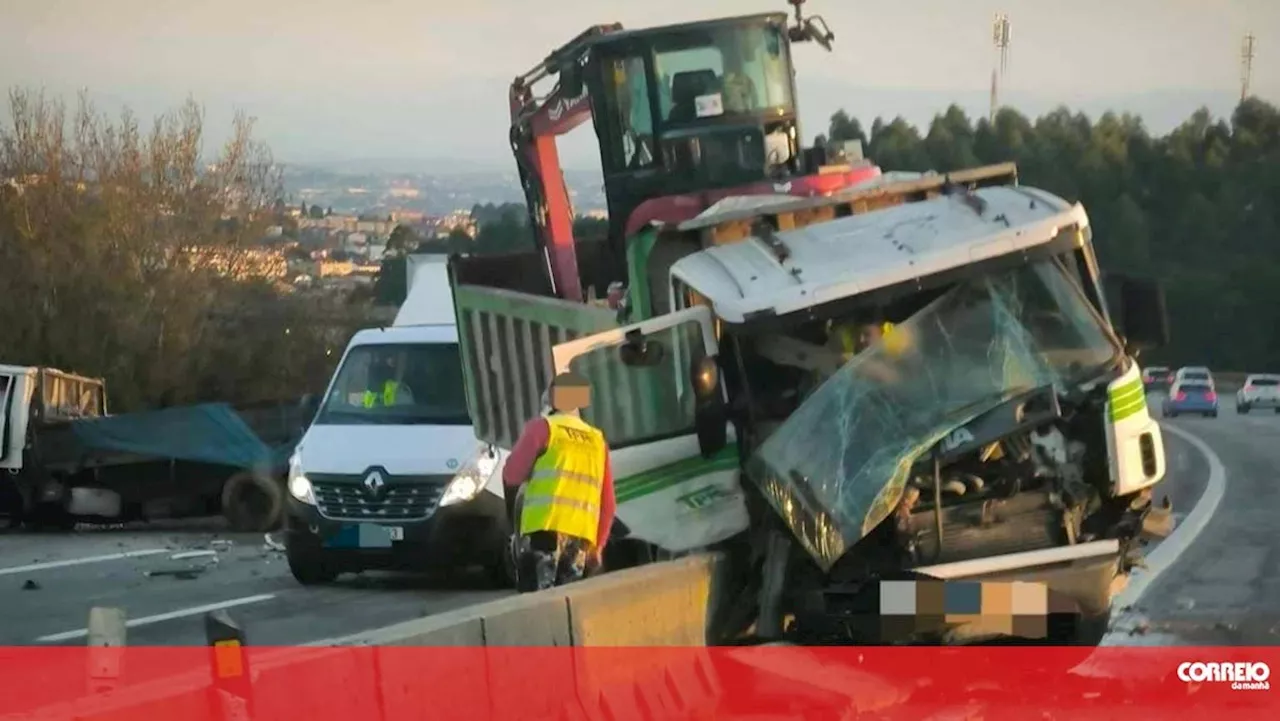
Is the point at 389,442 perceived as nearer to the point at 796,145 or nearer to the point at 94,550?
the point at 796,145

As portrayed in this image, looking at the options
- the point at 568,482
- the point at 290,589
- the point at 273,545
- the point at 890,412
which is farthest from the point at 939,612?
the point at 273,545

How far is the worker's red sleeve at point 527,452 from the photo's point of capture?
28.3ft

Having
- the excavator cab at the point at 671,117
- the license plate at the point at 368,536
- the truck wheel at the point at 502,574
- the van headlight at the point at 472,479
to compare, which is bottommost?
the truck wheel at the point at 502,574

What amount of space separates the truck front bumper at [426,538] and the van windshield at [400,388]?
0.92m

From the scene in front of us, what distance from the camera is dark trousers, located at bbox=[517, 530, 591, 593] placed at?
344 inches

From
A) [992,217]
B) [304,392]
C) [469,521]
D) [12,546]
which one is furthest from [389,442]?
[304,392]

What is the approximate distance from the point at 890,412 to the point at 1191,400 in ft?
142

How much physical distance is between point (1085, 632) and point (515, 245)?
9133 millimetres

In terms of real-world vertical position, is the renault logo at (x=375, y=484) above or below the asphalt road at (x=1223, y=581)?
above

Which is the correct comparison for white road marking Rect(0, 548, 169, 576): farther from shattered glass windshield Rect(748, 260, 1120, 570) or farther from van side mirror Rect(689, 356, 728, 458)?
shattered glass windshield Rect(748, 260, 1120, 570)

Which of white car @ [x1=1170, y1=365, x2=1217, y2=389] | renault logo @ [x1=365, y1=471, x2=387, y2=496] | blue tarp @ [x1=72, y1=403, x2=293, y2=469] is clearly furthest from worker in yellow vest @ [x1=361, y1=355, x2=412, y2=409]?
white car @ [x1=1170, y1=365, x2=1217, y2=389]

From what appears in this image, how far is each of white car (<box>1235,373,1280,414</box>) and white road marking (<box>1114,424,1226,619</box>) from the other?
22.8 m

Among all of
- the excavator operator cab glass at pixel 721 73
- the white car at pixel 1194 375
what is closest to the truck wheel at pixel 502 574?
the excavator operator cab glass at pixel 721 73

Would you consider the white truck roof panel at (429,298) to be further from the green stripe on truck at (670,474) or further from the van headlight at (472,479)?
the green stripe on truck at (670,474)
